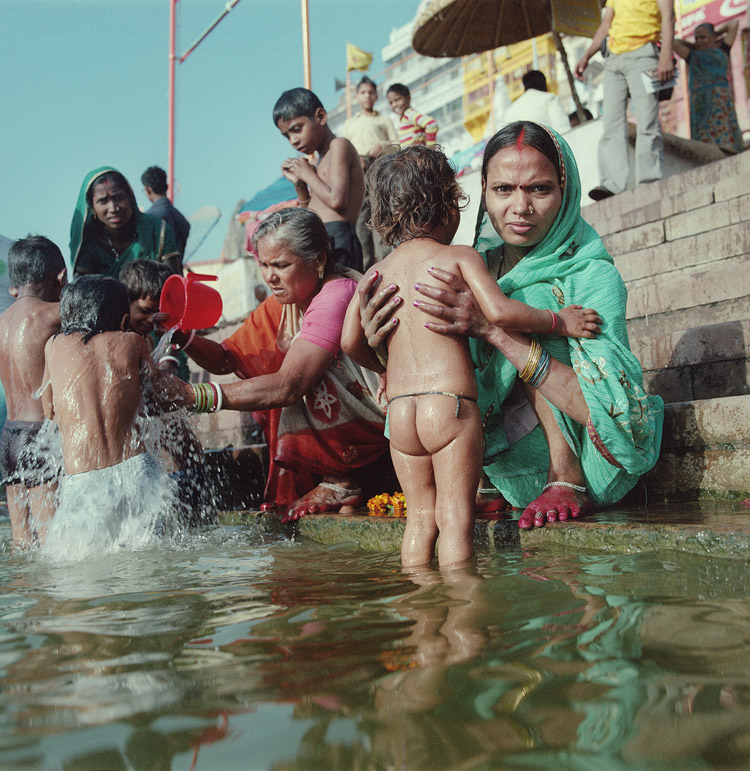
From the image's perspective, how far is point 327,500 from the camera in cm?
384

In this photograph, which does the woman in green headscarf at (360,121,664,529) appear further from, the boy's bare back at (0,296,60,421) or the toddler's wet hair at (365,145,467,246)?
the boy's bare back at (0,296,60,421)

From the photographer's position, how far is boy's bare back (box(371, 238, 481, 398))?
259 cm

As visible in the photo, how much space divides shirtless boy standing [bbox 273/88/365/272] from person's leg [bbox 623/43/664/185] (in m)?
3.02

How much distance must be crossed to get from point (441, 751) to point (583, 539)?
155 cm

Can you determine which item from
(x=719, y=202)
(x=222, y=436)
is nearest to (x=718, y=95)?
(x=719, y=202)

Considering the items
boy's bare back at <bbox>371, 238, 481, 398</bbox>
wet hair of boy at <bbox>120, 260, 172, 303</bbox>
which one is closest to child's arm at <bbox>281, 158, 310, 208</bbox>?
wet hair of boy at <bbox>120, 260, 172, 303</bbox>

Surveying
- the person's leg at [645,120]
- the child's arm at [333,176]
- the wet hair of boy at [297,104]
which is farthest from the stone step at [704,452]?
the person's leg at [645,120]

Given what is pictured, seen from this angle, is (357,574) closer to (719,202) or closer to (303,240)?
(303,240)

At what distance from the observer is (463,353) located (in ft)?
8.71

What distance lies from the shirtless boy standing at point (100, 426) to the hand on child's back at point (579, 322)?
1.82 meters

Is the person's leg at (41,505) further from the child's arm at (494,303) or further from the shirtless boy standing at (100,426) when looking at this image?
the child's arm at (494,303)

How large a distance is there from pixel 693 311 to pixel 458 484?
255cm

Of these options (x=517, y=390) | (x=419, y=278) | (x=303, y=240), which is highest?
(x=303, y=240)

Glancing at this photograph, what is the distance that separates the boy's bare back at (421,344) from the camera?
259 centimetres
